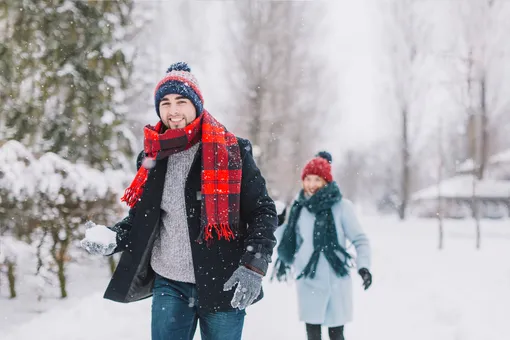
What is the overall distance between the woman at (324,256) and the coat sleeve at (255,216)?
187cm

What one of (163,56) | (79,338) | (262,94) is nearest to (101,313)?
(79,338)

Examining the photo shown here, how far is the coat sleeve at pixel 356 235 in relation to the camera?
3.84 metres

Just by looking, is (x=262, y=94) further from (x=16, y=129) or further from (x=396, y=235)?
(x=16, y=129)

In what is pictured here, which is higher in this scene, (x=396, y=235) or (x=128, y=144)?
(x=128, y=144)

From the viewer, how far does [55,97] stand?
6836 millimetres

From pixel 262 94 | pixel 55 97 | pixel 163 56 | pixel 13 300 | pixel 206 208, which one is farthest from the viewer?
pixel 262 94

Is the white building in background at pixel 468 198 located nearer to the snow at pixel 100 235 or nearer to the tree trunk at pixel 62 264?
the tree trunk at pixel 62 264

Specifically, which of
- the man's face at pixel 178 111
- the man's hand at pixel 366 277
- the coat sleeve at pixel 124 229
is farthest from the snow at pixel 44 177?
the man's hand at pixel 366 277

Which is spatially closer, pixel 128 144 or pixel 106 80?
pixel 106 80

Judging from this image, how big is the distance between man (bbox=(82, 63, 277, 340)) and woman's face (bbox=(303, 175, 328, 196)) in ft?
6.66

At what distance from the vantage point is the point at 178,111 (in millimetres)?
2352

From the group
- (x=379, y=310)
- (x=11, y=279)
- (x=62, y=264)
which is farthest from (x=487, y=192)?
(x=11, y=279)

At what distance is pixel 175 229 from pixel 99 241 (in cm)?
34

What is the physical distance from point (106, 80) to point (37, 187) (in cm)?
223
